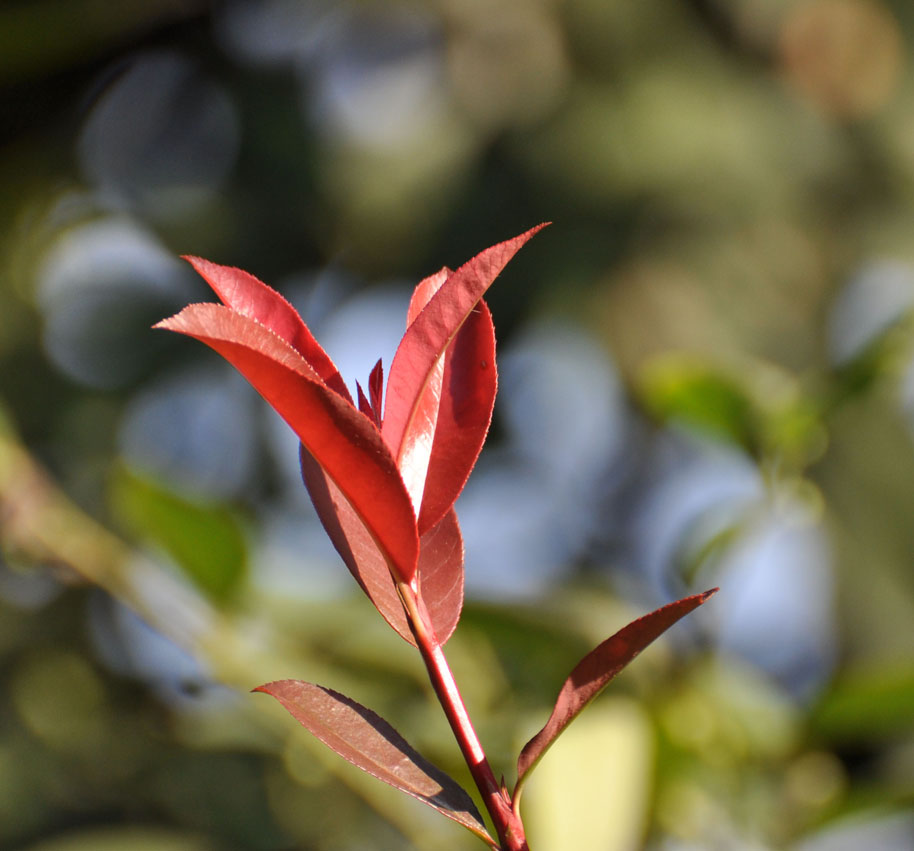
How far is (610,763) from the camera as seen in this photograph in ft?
1.90

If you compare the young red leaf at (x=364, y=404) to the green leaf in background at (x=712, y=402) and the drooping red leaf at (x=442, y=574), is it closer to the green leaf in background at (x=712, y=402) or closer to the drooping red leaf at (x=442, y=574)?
the drooping red leaf at (x=442, y=574)

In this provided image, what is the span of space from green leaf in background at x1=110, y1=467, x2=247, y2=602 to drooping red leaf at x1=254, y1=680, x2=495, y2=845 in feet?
1.44

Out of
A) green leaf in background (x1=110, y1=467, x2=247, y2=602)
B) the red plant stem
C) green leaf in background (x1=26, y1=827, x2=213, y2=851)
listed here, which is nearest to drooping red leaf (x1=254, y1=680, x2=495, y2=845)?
the red plant stem

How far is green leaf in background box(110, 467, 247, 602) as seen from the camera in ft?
2.07

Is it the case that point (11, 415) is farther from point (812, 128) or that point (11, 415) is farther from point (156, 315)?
point (812, 128)

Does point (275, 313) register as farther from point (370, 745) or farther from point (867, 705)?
point (867, 705)

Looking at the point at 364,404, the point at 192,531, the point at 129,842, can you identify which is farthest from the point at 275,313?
the point at 129,842

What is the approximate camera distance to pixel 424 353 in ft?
0.74

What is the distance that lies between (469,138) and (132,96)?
73cm

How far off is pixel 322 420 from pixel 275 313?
0.05 m

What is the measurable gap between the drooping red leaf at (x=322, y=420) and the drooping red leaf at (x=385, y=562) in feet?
0.04

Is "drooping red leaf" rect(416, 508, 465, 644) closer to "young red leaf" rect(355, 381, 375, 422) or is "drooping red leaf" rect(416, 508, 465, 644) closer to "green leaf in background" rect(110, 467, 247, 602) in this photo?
"young red leaf" rect(355, 381, 375, 422)

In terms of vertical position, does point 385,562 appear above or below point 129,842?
above

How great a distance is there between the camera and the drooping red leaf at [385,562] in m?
0.23
